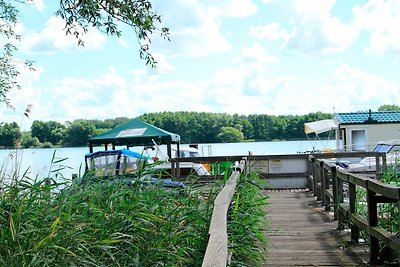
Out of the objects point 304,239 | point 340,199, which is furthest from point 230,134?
point 304,239

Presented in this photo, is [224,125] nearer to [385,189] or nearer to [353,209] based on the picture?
[353,209]

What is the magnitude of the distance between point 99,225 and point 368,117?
26185 millimetres

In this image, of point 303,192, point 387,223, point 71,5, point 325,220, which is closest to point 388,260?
point 387,223

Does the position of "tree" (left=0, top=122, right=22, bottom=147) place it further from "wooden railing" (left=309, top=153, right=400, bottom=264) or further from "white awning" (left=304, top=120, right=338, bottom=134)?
"white awning" (left=304, top=120, right=338, bottom=134)

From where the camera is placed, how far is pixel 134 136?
22031 mm

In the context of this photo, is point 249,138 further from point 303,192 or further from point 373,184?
point 373,184

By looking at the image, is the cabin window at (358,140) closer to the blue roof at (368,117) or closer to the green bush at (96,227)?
the blue roof at (368,117)

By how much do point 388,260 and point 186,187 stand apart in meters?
1.92

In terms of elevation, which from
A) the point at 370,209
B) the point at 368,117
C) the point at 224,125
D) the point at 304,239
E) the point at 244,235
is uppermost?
the point at 224,125

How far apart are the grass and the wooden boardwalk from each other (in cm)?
106

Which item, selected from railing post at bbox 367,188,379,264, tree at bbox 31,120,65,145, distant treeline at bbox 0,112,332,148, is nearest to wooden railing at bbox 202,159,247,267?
railing post at bbox 367,188,379,264

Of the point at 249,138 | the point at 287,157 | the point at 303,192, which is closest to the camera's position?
the point at 303,192

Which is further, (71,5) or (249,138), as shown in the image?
(249,138)

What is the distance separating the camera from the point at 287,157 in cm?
1681
